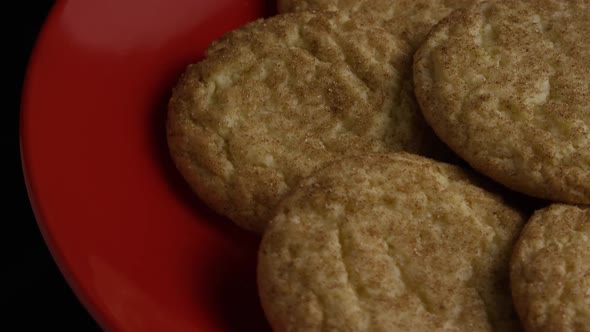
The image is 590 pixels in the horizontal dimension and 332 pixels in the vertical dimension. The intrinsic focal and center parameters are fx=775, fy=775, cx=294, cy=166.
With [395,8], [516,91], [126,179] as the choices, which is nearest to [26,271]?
[126,179]

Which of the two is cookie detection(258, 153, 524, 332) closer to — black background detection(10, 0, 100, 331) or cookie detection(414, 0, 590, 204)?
cookie detection(414, 0, 590, 204)

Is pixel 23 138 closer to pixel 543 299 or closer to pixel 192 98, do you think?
pixel 192 98

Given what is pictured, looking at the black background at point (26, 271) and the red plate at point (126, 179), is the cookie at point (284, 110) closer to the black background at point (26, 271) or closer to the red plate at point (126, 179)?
the red plate at point (126, 179)

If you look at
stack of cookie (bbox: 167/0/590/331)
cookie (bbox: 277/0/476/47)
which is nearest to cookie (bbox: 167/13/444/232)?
stack of cookie (bbox: 167/0/590/331)

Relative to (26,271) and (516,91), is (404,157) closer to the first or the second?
(516,91)

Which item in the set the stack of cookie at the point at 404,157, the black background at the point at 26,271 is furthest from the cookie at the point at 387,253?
the black background at the point at 26,271

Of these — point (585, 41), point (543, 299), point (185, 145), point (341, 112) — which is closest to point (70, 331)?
point (185, 145)
